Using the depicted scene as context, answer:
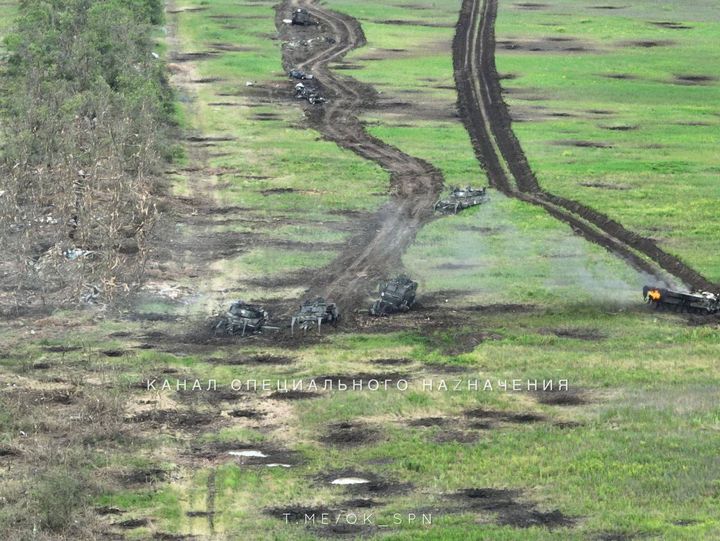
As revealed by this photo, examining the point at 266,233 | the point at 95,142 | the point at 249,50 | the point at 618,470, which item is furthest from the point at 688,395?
the point at 249,50

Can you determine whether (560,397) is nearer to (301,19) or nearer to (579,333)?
(579,333)

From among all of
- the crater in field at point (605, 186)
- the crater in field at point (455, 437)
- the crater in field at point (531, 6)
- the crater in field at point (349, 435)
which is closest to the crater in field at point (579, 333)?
the crater in field at point (455, 437)

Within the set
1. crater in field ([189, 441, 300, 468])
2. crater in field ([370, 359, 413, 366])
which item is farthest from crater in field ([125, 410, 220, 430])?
crater in field ([370, 359, 413, 366])

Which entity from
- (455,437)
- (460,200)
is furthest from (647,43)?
(455,437)

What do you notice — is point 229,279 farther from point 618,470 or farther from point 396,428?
point 618,470

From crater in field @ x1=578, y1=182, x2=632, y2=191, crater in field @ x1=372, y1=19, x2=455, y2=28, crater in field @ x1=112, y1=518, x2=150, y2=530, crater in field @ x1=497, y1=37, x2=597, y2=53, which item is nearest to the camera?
crater in field @ x1=112, y1=518, x2=150, y2=530

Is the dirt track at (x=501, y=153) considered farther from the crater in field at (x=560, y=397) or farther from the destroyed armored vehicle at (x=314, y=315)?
the destroyed armored vehicle at (x=314, y=315)

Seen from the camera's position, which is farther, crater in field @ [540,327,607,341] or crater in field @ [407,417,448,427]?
crater in field @ [540,327,607,341]

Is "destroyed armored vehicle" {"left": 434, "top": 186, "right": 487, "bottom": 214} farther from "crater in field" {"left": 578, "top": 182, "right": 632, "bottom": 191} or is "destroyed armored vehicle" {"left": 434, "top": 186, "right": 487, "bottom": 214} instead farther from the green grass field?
"crater in field" {"left": 578, "top": 182, "right": 632, "bottom": 191}
